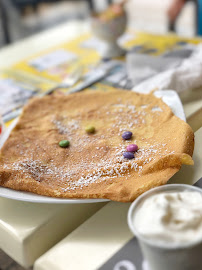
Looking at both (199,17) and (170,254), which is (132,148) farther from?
(199,17)

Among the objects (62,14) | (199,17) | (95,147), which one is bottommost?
(62,14)

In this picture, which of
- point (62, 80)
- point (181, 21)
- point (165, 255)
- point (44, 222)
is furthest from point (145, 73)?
point (181, 21)

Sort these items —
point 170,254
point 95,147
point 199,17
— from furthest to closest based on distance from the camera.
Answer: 1. point 199,17
2. point 95,147
3. point 170,254

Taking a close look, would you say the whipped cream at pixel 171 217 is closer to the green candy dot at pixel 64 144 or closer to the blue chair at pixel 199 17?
the green candy dot at pixel 64 144

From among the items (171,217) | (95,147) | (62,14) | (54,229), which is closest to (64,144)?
(95,147)

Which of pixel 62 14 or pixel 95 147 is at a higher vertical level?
pixel 95 147

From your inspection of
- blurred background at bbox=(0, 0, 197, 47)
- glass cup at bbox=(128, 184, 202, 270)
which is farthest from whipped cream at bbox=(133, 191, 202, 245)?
blurred background at bbox=(0, 0, 197, 47)

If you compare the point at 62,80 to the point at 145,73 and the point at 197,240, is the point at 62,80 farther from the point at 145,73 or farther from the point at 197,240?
the point at 197,240
